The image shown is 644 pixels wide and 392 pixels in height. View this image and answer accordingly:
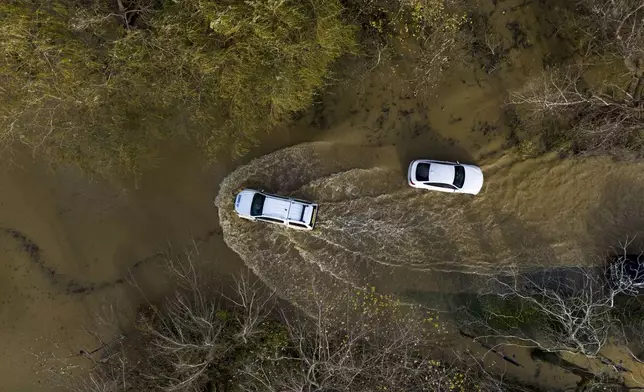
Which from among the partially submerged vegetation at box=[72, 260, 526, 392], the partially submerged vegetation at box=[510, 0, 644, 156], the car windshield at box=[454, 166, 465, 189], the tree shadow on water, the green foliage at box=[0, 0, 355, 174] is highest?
the green foliage at box=[0, 0, 355, 174]

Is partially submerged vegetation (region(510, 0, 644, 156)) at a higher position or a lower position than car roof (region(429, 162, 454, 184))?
higher

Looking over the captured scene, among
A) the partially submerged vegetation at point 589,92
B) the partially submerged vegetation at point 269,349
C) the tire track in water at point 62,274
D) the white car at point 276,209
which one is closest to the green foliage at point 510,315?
the partially submerged vegetation at point 269,349

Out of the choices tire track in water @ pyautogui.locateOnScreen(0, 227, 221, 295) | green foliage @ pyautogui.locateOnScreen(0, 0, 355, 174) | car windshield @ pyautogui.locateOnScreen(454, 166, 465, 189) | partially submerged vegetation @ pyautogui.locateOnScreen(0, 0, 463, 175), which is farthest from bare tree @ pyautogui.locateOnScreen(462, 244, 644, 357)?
tire track in water @ pyautogui.locateOnScreen(0, 227, 221, 295)

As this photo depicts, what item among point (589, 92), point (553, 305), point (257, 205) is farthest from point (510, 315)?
point (257, 205)

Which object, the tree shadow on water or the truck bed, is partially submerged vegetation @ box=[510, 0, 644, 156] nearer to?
the tree shadow on water

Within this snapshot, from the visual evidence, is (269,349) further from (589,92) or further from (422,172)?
(589,92)

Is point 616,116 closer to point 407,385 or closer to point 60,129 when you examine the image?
point 407,385
